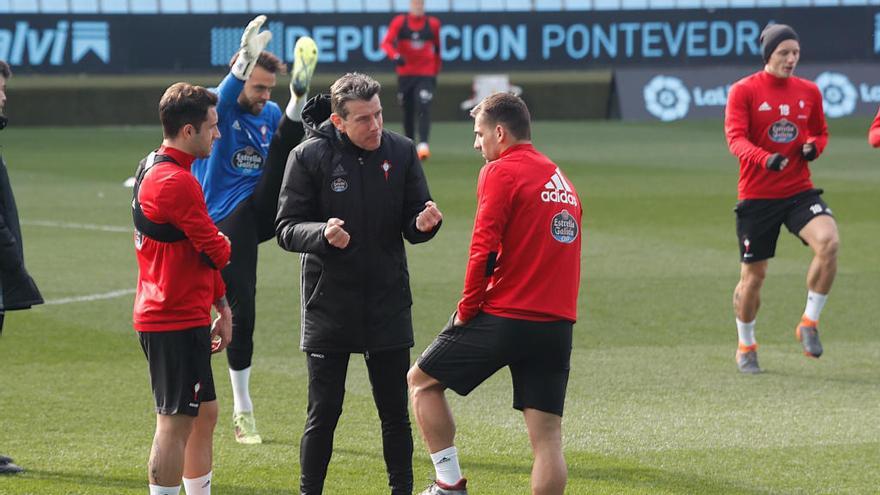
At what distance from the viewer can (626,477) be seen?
7180 millimetres

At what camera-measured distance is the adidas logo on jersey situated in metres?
6.02

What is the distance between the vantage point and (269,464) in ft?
24.4

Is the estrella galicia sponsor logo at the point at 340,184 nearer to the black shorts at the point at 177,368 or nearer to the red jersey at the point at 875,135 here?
the black shorts at the point at 177,368

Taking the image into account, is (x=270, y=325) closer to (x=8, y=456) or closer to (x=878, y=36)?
(x=8, y=456)

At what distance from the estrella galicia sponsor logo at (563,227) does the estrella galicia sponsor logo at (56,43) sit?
76.3 feet

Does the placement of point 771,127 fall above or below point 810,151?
above

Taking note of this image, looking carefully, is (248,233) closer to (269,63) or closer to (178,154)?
(269,63)

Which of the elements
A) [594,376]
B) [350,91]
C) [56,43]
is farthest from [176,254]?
[56,43]

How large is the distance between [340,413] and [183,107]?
58.3 inches

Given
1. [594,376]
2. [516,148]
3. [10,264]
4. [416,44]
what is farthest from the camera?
[416,44]

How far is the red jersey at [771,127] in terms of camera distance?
33.0 ft

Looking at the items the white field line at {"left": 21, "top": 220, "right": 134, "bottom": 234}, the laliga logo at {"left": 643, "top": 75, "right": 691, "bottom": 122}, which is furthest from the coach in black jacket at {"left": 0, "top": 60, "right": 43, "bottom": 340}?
the laliga logo at {"left": 643, "top": 75, "right": 691, "bottom": 122}

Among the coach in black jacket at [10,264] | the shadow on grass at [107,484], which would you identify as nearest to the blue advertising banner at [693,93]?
the coach in black jacket at [10,264]

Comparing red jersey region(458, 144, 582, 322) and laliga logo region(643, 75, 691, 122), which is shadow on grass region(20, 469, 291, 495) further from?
laliga logo region(643, 75, 691, 122)
